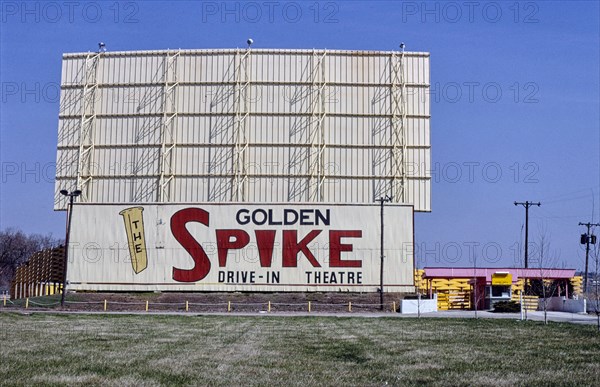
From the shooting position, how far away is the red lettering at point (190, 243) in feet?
202

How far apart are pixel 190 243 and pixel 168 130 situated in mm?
10658

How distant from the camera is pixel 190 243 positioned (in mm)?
61719

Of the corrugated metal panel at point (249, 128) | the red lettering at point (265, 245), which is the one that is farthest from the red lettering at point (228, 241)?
the corrugated metal panel at point (249, 128)

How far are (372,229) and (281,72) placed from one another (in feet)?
52.3

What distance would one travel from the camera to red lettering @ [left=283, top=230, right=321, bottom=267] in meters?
61.2

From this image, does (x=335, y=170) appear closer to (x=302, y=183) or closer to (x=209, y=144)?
(x=302, y=183)

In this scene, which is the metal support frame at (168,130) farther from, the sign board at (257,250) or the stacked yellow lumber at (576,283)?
the stacked yellow lumber at (576,283)

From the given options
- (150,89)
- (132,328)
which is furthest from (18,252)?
(132,328)

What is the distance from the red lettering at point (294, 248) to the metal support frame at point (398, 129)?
8.61 metres

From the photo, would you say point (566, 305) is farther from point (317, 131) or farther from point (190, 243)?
point (190, 243)

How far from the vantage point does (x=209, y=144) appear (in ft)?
218

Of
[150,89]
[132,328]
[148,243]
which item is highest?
[150,89]

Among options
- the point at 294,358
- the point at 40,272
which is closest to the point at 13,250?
the point at 40,272

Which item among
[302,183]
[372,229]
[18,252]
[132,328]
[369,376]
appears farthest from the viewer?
[18,252]
